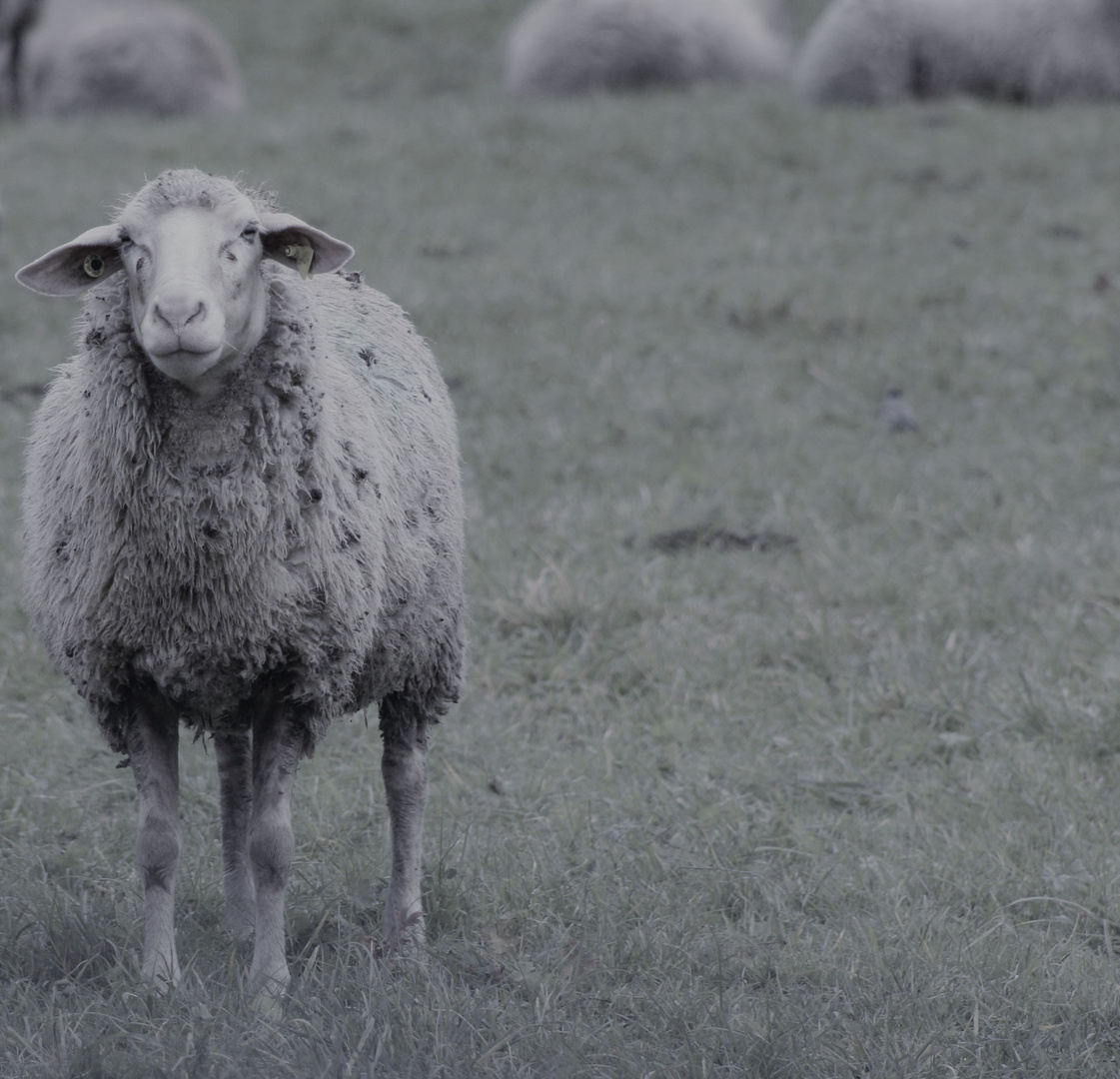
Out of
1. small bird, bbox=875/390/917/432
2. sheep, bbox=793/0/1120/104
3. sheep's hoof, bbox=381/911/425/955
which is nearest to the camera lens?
sheep's hoof, bbox=381/911/425/955

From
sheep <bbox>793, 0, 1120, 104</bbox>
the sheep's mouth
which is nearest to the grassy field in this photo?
the sheep's mouth

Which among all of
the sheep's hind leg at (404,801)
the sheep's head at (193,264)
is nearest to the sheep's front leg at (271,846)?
the sheep's hind leg at (404,801)

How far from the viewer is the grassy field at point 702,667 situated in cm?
293

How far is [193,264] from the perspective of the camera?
108 inches

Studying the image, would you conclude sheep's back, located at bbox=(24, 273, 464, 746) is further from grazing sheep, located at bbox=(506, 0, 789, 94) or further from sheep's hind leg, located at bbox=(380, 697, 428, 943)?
grazing sheep, located at bbox=(506, 0, 789, 94)

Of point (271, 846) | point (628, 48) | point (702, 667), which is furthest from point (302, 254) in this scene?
point (628, 48)

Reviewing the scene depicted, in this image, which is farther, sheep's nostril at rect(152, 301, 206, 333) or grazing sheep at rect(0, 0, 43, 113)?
grazing sheep at rect(0, 0, 43, 113)

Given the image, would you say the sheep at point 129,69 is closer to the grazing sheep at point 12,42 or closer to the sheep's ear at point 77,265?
the grazing sheep at point 12,42

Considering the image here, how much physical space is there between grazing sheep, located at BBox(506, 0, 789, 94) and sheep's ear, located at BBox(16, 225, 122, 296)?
33.6 feet

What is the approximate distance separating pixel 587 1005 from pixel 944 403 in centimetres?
453

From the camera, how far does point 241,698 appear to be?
3.06 meters

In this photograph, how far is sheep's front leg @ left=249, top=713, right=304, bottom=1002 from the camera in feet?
9.89

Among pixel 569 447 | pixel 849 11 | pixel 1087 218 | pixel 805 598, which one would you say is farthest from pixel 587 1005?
pixel 849 11

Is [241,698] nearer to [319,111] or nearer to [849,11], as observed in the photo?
[319,111]
